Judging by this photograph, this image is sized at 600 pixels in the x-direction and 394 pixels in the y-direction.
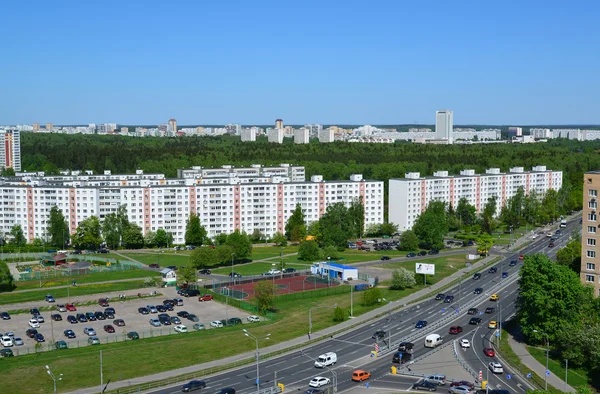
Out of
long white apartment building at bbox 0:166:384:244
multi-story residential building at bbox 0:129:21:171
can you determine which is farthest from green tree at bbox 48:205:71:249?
multi-story residential building at bbox 0:129:21:171

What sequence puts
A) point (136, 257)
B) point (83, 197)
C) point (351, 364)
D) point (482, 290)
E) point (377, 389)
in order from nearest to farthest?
point (377, 389), point (351, 364), point (482, 290), point (136, 257), point (83, 197)

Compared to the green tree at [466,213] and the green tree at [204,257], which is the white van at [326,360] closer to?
the green tree at [204,257]

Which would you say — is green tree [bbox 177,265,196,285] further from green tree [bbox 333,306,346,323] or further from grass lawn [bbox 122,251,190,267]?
green tree [bbox 333,306,346,323]

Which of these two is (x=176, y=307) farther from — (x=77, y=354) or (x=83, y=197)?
(x=83, y=197)

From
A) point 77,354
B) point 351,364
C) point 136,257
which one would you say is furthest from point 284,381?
point 136,257

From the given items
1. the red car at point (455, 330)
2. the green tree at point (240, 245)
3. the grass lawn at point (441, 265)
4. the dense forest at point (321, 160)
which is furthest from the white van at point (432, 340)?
the dense forest at point (321, 160)

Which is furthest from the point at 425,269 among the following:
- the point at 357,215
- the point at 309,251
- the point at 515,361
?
the point at 357,215

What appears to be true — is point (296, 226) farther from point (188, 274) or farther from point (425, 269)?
point (188, 274)
